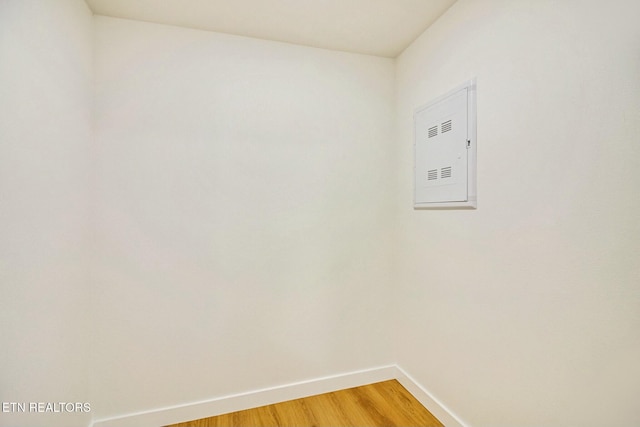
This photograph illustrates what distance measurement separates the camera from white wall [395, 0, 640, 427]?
3.42 ft

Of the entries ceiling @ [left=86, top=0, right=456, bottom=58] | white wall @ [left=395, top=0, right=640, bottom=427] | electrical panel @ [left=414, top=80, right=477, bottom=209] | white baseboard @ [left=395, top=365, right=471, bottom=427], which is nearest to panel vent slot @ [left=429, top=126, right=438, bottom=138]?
electrical panel @ [left=414, top=80, right=477, bottom=209]

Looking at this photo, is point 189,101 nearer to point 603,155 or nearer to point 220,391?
point 220,391

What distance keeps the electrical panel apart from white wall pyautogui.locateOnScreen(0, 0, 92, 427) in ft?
6.71

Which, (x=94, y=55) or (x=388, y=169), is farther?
(x=388, y=169)

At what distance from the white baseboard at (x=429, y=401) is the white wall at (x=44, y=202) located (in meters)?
2.06

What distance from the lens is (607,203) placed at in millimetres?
1069

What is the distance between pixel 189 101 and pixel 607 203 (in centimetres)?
221

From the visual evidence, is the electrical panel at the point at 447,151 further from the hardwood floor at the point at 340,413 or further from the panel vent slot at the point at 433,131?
the hardwood floor at the point at 340,413

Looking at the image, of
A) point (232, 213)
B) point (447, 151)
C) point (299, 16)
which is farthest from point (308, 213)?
point (299, 16)

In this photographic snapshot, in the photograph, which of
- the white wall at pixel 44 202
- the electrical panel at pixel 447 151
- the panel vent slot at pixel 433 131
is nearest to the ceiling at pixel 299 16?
the white wall at pixel 44 202

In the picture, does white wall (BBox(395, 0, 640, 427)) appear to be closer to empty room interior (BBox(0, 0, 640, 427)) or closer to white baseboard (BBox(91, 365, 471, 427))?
empty room interior (BBox(0, 0, 640, 427))

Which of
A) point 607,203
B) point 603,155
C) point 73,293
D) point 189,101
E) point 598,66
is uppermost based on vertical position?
point 189,101

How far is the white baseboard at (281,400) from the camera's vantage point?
6.06ft

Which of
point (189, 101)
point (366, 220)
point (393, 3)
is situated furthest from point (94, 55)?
point (366, 220)
